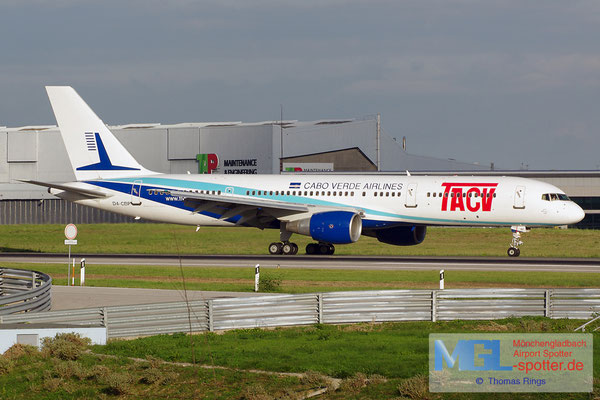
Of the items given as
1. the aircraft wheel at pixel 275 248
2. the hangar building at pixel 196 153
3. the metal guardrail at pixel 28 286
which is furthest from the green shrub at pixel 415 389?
the hangar building at pixel 196 153

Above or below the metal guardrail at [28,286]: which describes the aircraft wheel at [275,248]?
above

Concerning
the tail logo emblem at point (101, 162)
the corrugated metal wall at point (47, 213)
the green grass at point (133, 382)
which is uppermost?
the tail logo emblem at point (101, 162)

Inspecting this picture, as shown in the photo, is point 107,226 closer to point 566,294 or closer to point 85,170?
point 85,170

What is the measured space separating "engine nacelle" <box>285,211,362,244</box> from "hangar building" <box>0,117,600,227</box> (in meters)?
46.1

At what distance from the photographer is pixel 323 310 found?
84.1 ft

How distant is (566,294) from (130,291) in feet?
54.4

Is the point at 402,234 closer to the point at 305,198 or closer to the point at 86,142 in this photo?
the point at 305,198

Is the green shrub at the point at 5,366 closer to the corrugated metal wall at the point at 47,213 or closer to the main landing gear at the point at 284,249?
the main landing gear at the point at 284,249

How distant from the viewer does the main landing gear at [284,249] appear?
5206 centimetres

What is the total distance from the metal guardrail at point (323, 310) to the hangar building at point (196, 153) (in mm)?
68447

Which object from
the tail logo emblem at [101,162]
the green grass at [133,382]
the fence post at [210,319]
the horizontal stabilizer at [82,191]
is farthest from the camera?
the tail logo emblem at [101,162]

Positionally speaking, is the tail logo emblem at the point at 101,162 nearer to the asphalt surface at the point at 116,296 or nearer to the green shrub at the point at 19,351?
the asphalt surface at the point at 116,296

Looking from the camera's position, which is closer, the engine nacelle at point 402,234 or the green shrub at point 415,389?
the green shrub at point 415,389
